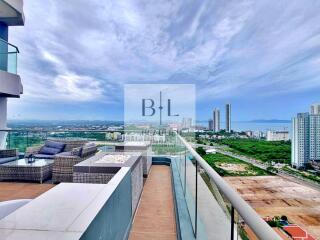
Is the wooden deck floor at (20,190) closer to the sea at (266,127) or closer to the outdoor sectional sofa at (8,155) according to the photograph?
the outdoor sectional sofa at (8,155)

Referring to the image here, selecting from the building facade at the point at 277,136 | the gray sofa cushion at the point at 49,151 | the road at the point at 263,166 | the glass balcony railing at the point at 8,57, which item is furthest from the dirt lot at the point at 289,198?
the glass balcony railing at the point at 8,57

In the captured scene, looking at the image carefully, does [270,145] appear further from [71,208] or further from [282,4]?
[282,4]

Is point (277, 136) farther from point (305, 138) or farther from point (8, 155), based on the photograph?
point (8, 155)

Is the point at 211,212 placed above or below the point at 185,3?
below

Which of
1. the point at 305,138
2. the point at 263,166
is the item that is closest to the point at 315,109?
the point at 305,138

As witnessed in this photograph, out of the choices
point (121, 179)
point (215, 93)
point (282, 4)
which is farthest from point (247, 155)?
point (215, 93)

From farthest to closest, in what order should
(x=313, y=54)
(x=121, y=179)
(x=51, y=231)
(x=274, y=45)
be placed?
(x=274, y=45)
(x=313, y=54)
(x=121, y=179)
(x=51, y=231)
